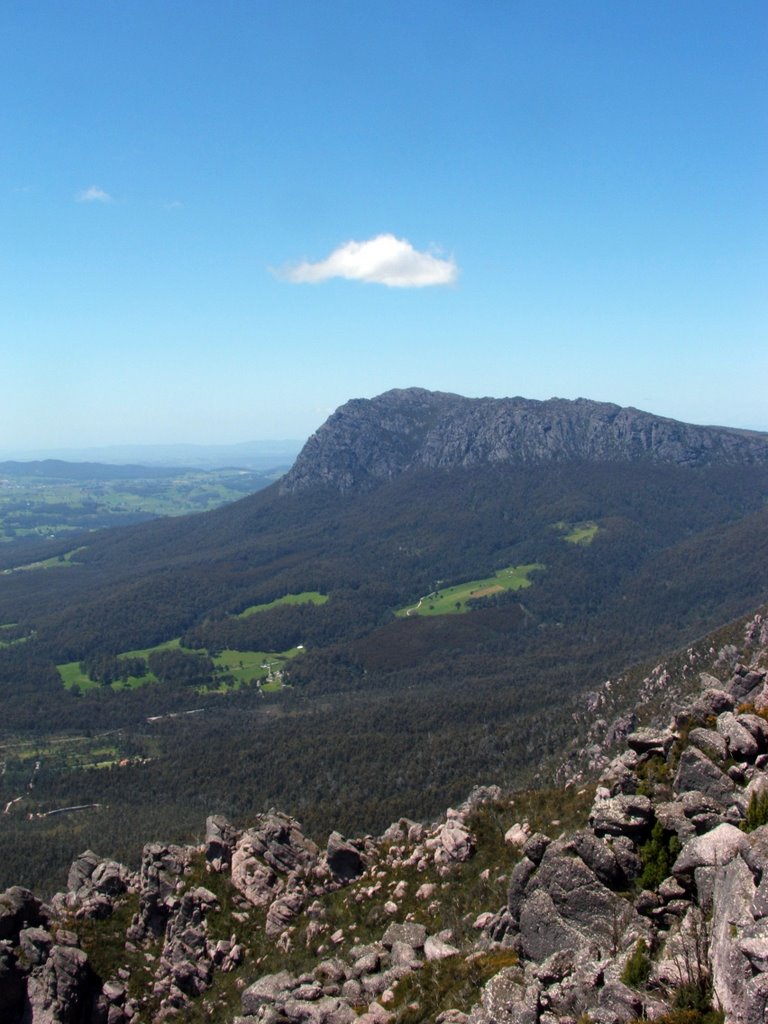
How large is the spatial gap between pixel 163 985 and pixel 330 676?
430 feet

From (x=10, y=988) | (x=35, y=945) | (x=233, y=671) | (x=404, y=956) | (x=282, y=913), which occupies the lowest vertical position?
(x=233, y=671)

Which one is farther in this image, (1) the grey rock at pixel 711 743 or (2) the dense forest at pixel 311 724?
(2) the dense forest at pixel 311 724

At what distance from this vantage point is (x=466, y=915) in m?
33.0

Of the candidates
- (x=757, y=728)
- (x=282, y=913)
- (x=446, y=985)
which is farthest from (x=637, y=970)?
(x=282, y=913)

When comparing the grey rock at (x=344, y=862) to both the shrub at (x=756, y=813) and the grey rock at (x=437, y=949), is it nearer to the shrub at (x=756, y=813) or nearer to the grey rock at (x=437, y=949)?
the grey rock at (x=437, y=949)

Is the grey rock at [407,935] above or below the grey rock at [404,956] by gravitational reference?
below

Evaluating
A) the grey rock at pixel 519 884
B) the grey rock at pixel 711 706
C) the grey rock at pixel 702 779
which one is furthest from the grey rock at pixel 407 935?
the grey rock at pixel 711 706

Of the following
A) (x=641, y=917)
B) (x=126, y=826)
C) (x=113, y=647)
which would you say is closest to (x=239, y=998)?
(x=641, y=917)

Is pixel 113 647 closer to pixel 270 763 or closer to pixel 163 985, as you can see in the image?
pixel 270 763

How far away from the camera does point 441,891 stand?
1479 inches

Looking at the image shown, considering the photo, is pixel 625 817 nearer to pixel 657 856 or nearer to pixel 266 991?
pixel 657 856

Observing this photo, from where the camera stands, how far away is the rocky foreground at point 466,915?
1878cm

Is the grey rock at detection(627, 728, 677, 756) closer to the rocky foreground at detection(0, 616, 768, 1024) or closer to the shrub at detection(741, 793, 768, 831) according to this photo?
the rocky foreground at detection(0, 616, 768, 1024)

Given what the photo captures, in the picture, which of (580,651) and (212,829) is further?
(580,651)
